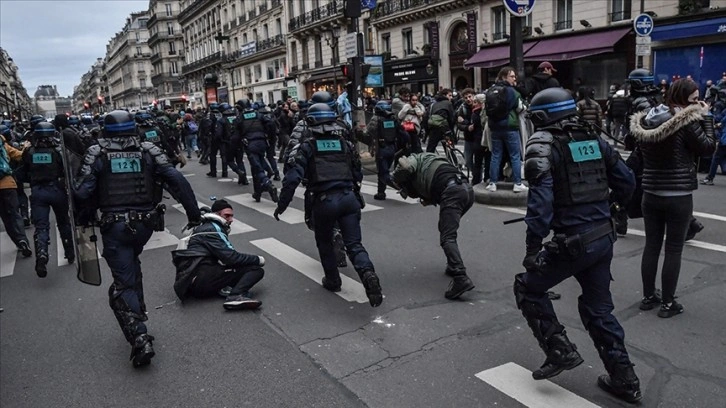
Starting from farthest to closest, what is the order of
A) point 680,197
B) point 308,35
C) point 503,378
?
point 308,35 < point 680,197 < point 503,378

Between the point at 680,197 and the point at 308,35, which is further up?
the point at 308,35

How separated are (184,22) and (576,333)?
78.9 meters

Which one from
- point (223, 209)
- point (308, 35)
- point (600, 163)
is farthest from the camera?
point (308, 35)

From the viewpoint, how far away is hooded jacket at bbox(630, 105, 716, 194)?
4289 mm

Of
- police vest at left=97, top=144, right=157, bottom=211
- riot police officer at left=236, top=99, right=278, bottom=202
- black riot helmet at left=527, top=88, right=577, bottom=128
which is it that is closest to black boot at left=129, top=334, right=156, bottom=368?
police vest at left=97, top=144, right=157, bottom=211

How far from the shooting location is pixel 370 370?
4039 millimetres

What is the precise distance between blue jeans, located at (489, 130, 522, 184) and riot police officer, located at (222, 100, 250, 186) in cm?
504

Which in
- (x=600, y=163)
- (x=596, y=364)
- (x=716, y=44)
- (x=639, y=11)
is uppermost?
(x=639, y=11)

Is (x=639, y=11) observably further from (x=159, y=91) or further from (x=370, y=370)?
(x=159, y=91)

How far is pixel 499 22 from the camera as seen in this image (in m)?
27.4

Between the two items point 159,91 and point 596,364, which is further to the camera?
point 159,91

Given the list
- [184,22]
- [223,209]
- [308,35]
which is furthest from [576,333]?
[184,22]

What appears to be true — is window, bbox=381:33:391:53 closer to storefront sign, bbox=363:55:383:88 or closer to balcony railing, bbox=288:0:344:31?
balcony railing, bbox=288:0:344:31

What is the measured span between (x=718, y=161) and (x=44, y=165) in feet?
33.2
